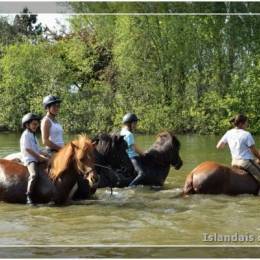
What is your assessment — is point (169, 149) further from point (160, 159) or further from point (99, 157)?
point (99, 157)

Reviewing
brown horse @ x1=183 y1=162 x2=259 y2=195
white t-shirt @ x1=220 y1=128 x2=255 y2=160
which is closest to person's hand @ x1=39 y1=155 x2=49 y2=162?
brown horse @ x1=183 y1=162 x2=259 y2=195

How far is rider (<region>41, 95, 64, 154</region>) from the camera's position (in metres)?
10.7

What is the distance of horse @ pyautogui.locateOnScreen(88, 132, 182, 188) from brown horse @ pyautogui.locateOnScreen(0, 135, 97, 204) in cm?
114

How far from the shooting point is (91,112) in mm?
19219

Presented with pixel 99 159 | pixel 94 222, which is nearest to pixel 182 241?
pixel 94 222

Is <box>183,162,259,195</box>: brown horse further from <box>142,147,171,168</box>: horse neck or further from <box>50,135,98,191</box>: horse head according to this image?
<box>50,135,98,191</box>: horse head

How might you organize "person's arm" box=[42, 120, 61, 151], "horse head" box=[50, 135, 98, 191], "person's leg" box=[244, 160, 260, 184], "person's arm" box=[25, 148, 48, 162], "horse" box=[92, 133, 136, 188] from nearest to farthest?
1. "horse head" box=[50, 135, 98, 191]
2. "person's arm" box=[25, 148, 48, 162]
3. "person's arm" box=[42, 120, 61, 151]
4. "person's leg" box=[244, 160, 260, 184]
5. "horse" box=[92, 133, 136, 188]

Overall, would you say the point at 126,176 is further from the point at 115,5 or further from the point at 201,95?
the point at 201,95

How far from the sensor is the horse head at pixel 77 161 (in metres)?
9.77

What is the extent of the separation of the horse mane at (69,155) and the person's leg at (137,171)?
2547 millimetres

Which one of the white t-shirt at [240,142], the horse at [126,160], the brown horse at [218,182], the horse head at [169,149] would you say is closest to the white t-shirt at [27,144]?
the horse at [126,160]

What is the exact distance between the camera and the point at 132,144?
12.5m

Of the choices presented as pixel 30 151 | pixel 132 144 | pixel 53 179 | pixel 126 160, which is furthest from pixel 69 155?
pixel 132 144

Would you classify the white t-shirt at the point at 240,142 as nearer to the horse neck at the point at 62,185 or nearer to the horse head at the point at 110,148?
the horse head at the point at 110,148
